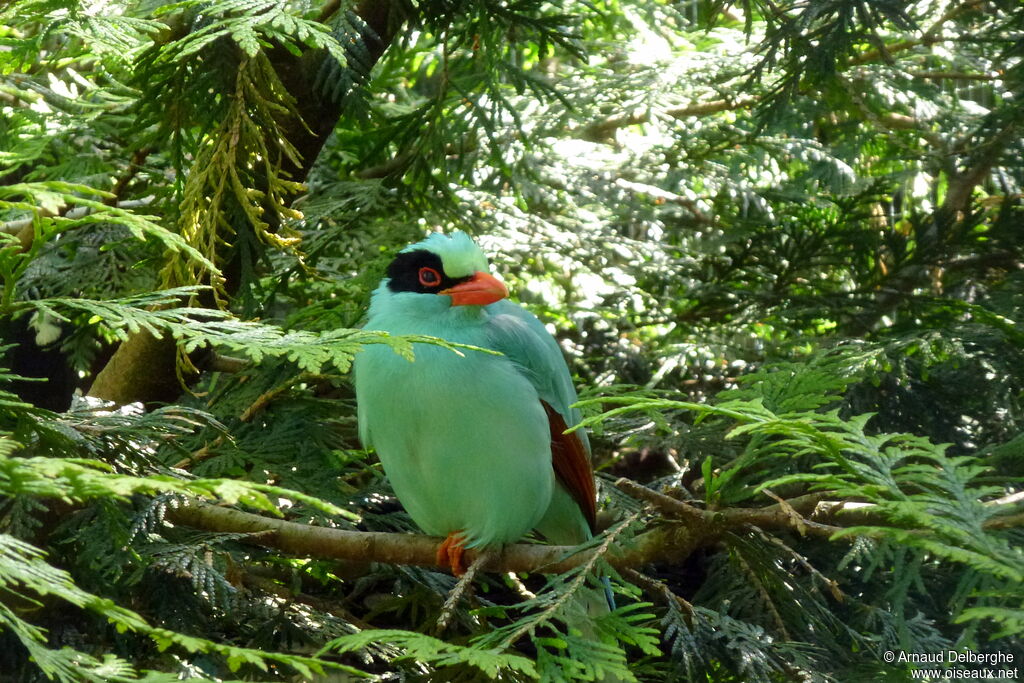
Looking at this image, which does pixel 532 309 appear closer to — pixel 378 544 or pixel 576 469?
pixel 576 469

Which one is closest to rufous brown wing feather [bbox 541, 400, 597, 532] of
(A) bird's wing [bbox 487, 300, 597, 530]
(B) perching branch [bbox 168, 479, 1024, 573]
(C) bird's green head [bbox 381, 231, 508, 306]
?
(A) bird's wing [bbox 487, 300, 597, 530]

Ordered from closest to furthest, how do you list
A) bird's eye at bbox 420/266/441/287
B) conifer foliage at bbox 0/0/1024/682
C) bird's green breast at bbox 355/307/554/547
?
conifer foliage at bbox 0/0/1024/682 → bird's green breast at bbox 355/307/554/547 → bird's eye at bbox 420/266/441/287

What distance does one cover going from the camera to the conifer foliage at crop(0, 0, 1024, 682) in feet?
6.41

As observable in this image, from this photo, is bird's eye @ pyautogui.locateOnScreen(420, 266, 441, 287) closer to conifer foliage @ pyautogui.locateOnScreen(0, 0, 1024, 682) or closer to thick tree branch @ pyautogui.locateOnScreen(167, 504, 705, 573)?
conifer foliage @ pyautogui.locateOnScreen(0, 0, 1024, 682)

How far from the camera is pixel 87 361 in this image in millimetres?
3271

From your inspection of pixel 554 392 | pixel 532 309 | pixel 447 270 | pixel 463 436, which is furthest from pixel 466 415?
pixel 532 309

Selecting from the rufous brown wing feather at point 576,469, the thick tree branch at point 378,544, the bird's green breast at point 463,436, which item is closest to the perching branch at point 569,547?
the thick tree branch at point 378,544

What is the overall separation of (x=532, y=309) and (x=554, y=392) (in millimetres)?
1251

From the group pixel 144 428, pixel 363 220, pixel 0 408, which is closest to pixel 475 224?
pixel 363 220

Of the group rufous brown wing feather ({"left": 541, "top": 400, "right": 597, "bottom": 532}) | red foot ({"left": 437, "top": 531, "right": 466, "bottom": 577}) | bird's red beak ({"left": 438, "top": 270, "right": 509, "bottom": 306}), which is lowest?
red foot ({"left": 437, "top": 531, "right": 466, "bottom": 577})

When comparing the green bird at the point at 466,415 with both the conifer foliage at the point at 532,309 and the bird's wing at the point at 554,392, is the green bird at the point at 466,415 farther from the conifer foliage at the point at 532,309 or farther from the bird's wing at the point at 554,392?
the conifer foliage at the point at 532,309

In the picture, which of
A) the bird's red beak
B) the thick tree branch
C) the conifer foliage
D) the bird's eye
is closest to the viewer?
the conifer foliage

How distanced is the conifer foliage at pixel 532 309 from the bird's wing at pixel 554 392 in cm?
9

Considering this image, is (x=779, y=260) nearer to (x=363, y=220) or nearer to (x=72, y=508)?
(x=363, y=220)
